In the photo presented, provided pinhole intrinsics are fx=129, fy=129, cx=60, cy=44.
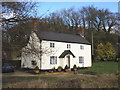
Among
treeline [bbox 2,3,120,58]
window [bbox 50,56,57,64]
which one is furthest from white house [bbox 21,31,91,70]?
treeline [bbox 2,3,120,58]

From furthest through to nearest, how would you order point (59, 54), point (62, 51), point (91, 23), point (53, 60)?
1. point (91, 23)
2. point (62, 51)
3. point (59, 54)
4. point (53, 60)

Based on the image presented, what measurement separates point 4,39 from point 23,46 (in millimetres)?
1473

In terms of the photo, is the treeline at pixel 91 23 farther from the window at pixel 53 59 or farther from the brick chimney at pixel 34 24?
the brick chimney at pixel 34 24

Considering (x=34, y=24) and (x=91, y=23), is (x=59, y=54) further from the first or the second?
(x=91, y=23)

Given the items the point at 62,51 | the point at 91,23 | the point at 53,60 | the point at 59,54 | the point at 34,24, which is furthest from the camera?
the point at 91,23

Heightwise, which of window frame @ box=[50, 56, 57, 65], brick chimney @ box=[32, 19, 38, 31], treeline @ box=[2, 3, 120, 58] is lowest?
window frame @ box=[50, 56, 57, 65]

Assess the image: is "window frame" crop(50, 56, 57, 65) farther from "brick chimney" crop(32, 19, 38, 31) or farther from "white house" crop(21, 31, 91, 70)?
"brick chimney" crop(32, 19, 38, 31)

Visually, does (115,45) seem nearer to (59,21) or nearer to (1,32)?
(59,21)

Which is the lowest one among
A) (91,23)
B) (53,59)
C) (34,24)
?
(53,59)

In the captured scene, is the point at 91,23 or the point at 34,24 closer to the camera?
the point at 34,24

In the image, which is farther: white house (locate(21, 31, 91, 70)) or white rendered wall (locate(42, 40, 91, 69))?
white rendered wall (locate(42, 40, 91, 69))

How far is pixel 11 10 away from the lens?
8891 mm

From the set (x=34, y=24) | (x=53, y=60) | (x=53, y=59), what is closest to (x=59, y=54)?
(x=53, y=59)

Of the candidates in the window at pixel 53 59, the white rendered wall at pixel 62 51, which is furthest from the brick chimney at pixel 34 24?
the window at pixel 53 59
